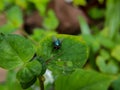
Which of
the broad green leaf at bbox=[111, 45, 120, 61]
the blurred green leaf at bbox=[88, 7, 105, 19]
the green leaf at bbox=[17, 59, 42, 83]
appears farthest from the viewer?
the blurred green leaf at bbox=[88, 7, 105, 19]

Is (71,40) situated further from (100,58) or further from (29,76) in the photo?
(100,58)

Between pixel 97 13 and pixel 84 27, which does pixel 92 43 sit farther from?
pixel 97 13

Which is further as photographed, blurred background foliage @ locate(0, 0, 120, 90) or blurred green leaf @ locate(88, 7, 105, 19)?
blurred green leaf @ locate(88, 7, 105, 19)

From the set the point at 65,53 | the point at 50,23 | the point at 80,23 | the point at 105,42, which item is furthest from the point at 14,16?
the point at 65,53

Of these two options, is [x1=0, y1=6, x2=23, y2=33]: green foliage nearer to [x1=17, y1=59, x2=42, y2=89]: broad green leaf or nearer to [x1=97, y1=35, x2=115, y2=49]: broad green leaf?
[x1=97, y1=35, x2=115, y2=49]: broad green leaf

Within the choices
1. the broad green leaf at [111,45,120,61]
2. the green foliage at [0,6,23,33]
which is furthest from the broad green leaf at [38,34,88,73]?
the green foliage at [0,6,23,33]

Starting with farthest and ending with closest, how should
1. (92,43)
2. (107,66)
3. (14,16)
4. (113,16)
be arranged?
(113,16)
(14,16)
(92,43)
(107,66)
